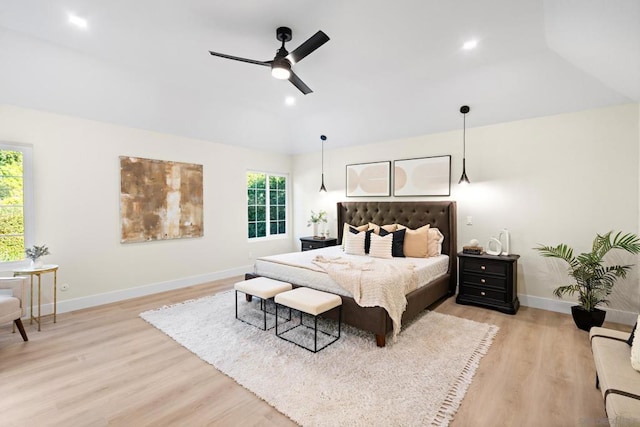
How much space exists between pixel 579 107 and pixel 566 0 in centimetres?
208

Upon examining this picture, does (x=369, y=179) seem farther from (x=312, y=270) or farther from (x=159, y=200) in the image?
(x=159, y=200)

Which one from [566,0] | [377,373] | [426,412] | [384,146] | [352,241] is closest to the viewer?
[426,412]

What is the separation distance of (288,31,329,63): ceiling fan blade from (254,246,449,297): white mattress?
2244 mm

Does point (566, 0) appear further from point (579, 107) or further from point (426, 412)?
point (426, 412)

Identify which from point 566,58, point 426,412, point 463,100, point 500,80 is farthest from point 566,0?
point 426,412

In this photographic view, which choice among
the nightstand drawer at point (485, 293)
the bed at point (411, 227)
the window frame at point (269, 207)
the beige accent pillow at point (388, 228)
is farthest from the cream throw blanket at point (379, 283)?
the window frame at point (269, 207)

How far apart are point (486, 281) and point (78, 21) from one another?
542 cm

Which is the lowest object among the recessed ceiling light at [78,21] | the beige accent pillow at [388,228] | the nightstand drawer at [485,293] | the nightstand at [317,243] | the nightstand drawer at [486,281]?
the nightstand drawer at [485,293]

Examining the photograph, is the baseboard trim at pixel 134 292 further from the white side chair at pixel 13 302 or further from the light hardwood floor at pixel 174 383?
the white side chair at pixel 13 302

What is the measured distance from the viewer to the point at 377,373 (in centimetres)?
250

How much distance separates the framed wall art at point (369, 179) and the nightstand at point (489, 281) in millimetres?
1875

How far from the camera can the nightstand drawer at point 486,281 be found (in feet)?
12.9

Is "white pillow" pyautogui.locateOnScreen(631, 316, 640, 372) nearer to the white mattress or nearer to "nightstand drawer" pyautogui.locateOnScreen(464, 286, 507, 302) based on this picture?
the white mattress

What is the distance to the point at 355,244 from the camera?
4723 millimetres
